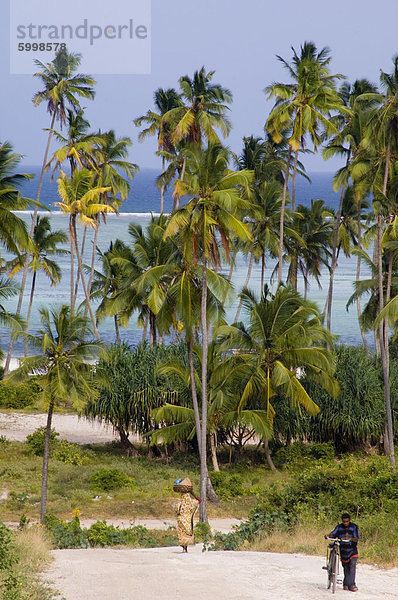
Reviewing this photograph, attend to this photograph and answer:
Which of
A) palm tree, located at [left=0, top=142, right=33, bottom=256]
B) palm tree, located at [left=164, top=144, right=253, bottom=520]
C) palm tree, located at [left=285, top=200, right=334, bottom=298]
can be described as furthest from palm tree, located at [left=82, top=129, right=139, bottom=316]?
palm tree, located at [left=0, top=142, right=33, bottom=256]

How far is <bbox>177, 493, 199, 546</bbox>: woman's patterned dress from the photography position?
1642cm

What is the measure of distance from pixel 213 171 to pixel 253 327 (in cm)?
899

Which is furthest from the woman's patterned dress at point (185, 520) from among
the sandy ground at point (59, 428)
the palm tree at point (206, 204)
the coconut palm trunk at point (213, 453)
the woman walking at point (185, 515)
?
the sandy ground at point (59, 428)

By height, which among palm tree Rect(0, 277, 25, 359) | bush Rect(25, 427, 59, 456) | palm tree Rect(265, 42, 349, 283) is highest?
palm tree Rect(265, 42, 349, 283)

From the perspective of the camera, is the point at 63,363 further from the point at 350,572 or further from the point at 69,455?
the point at 350,572

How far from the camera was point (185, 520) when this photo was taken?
54.2ft

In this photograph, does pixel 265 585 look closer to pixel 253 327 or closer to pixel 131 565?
pixel 131 565

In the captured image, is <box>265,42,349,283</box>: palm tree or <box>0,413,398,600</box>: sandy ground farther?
<box>265,42,349,283</box>: palm tree

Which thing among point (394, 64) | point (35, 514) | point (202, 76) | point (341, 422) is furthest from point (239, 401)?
point (202, 76)

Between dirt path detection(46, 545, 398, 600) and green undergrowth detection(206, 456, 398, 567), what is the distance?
126 cm

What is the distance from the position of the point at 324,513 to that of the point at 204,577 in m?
6.98

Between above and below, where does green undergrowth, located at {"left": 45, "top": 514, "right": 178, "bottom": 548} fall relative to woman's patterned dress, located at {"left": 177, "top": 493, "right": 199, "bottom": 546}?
below

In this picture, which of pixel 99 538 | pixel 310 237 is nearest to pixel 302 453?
pixel 99 538

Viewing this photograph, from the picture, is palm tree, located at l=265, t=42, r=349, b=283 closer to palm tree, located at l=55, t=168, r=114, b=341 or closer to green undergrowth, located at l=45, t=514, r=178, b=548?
palm tree, located at l=55, t=168, r=114, b=341
